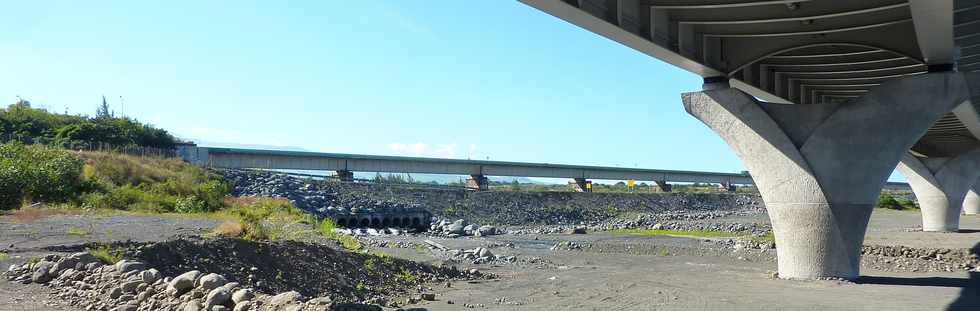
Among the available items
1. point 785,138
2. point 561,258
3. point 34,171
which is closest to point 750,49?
point 785,138

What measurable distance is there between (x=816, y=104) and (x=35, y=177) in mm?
29433

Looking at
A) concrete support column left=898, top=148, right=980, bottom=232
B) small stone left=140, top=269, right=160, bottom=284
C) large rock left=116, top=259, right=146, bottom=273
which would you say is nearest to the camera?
small stone left=140, top=269, right=160, bottom=284

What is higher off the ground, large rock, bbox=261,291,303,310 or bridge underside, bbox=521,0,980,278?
bridge underside, bbox=521,0,980,278

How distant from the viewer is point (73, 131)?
59312 mm

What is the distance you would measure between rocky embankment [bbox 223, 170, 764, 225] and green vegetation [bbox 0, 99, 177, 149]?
40.0 feet

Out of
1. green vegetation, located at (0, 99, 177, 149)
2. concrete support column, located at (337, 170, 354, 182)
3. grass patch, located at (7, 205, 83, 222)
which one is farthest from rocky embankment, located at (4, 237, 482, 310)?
concrete support column, located at (337, 170, 354, 182)

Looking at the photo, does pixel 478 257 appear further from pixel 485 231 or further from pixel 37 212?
pixel 485 231

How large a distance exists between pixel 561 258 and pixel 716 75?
10.8 metres

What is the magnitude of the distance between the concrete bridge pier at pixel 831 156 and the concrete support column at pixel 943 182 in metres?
34.8

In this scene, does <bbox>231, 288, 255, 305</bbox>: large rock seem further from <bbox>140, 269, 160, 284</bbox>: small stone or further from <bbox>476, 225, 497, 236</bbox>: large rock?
<bbox>476, 225, 497, 236</bbox>: large rock

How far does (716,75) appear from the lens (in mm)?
24031

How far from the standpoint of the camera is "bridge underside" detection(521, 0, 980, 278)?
19.9 metres

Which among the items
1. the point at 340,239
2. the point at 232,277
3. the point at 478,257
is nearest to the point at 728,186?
the point at 478,257

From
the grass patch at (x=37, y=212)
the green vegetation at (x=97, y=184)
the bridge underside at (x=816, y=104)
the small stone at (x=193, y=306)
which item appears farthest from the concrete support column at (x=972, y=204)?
the small stone at (x=193, y=306)
